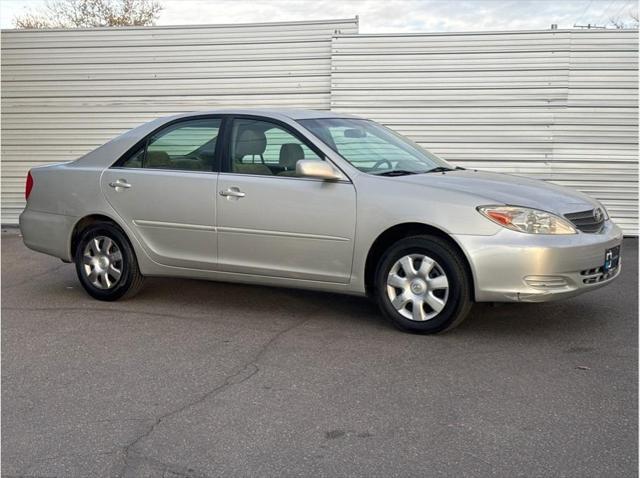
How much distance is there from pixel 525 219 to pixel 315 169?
4.93 feet

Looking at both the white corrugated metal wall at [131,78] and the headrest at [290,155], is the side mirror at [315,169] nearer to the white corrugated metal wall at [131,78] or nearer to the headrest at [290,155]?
the headrest at [290,155]

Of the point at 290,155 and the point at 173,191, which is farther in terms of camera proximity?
the point at 173,191

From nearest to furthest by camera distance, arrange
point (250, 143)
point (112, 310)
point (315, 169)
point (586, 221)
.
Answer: point (586, 221) < point (315, 169) < point (250, 143) < point (112, 310)

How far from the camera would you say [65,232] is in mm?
7535

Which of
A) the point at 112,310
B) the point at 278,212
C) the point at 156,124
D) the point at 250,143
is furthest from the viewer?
the point at 156,124

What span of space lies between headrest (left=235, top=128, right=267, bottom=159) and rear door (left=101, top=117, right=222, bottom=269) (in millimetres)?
193

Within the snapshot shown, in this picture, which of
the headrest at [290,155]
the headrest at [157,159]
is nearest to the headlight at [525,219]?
the headrest at [290,155]

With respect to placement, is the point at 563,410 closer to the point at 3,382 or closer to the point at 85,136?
the point at 3,382

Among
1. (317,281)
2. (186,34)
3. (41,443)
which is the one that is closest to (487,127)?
(186,34)

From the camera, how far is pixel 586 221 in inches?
242

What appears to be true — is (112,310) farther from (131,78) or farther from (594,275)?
(131,78)

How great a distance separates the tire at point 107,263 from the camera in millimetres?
7320

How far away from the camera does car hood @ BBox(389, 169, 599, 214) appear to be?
5.98 meters

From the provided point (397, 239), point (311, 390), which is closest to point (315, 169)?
point (397, 239)
